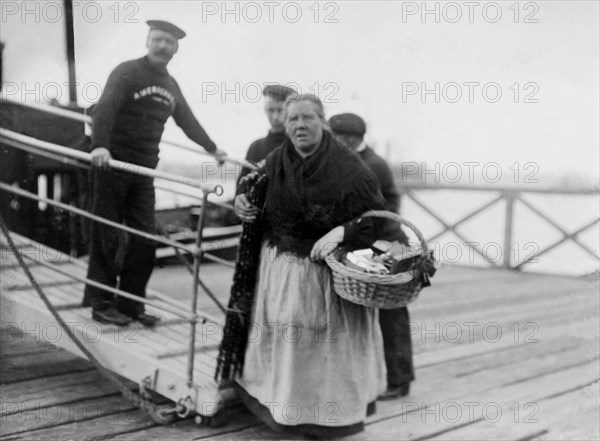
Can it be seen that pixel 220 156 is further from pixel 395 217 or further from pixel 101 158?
pixel 395 217

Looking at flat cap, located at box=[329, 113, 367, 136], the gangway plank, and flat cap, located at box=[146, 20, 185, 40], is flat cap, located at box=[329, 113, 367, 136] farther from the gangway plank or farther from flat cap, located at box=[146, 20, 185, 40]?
the gangway plank

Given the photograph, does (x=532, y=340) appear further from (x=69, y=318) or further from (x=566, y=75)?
(x=69, y=318)

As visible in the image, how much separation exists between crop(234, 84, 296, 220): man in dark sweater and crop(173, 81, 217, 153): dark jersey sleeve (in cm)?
36

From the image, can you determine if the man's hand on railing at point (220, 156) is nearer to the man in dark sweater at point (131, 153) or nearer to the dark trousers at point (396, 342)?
the man in dark sweater at point (131, 153)

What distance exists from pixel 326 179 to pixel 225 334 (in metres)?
0.81

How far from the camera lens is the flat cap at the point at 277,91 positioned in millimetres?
3236

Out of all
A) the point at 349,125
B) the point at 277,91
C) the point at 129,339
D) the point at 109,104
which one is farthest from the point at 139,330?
the point at 349,125

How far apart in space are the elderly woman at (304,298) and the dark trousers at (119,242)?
0.78 metres

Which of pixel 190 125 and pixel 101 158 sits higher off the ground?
pixel 190 125

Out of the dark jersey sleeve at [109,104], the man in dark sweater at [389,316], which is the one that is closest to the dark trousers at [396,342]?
the man in dark sweater at [389,316]

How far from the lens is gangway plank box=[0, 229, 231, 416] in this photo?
3.04 meters

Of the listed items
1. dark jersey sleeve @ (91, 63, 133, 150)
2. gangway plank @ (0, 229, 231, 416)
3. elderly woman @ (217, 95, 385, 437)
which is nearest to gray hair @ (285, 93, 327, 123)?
elderly woman @ (217, 95, 385, 437)

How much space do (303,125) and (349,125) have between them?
736 mm

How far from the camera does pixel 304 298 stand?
9.55 ft
